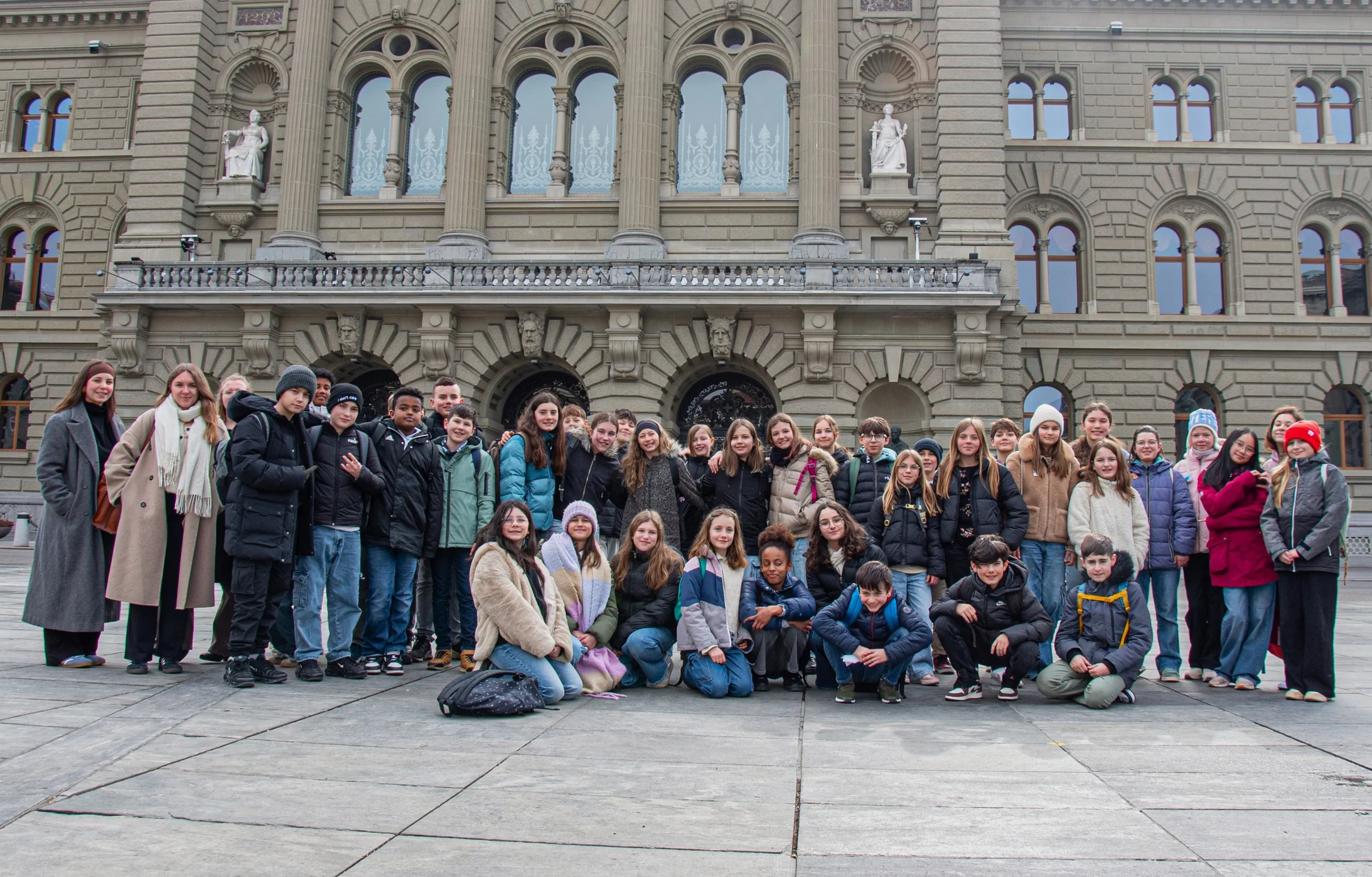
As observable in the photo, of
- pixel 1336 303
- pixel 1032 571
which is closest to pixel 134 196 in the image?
pixel 1032 571

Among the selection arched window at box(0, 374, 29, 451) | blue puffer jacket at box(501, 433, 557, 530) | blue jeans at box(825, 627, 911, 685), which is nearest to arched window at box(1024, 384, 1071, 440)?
blue puffer jacket at box(501, 433, 557, 530)

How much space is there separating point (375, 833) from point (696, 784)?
4.71ft

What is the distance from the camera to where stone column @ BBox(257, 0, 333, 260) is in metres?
22.9

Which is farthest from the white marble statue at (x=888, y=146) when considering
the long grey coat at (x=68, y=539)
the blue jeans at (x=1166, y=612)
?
the long grey coat at (x=68, y=539)

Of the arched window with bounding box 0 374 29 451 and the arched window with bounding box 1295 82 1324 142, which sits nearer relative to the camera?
the arched window with bounding box 1295 82 1324 142

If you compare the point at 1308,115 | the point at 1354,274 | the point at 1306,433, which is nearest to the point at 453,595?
the point at 1306,433

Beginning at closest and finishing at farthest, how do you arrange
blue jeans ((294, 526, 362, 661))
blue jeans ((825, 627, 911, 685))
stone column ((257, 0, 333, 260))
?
blue jeans ((825, 627, 911, 685)), blue jeans ((294, 526, 362, 661)), stone column ((257, 0, 333, 260))

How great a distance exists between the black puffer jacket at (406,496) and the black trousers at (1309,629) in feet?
21.8

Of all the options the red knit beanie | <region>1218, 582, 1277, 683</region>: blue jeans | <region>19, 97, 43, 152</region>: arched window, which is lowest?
<region>1218, 582, 1277, 683</region>: blue jeans

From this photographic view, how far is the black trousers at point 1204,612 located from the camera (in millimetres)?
7871

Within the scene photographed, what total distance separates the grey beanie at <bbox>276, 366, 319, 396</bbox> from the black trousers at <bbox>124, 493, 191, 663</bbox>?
4.07 feet

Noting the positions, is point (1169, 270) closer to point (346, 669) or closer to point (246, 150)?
point (246, 150)

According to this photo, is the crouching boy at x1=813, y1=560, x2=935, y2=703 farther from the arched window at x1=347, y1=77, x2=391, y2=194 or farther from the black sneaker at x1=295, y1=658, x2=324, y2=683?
the arched window at x1=347, y1=77, x2=391, y2=194

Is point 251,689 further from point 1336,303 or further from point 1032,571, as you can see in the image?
point 1336,303
